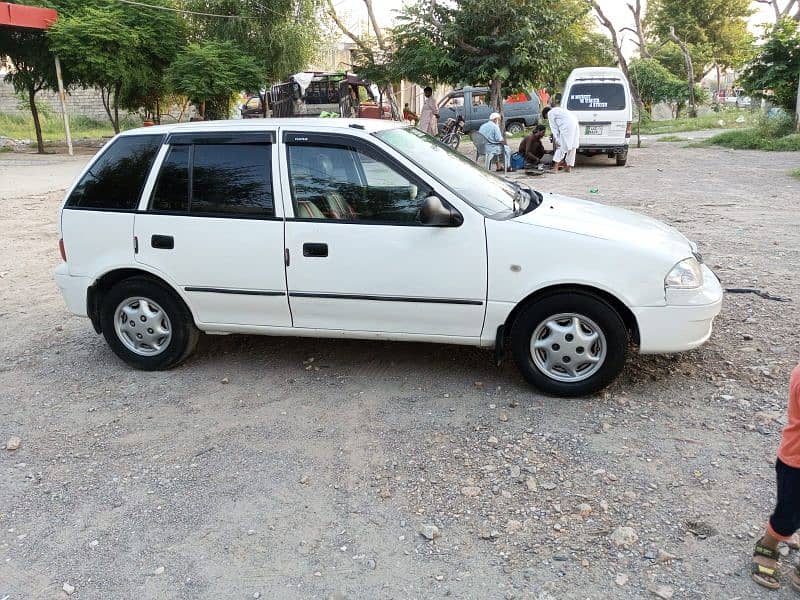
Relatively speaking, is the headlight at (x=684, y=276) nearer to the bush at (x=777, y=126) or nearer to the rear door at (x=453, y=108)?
the bush at (x=777, y=126)

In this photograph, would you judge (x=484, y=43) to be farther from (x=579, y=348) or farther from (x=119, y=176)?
(x=579, y=348)

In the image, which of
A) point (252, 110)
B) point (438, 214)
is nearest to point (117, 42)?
point (252, 110)

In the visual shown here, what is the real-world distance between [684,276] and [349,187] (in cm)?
212

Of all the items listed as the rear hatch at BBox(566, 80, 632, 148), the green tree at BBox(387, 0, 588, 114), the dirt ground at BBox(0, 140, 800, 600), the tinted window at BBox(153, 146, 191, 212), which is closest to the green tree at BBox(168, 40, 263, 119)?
the green tree at BBox(387, 0, 588, 114)

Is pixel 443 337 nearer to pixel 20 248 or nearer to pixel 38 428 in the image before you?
pixel 38 428

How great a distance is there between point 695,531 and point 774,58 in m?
21.9

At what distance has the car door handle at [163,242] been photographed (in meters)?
4.67

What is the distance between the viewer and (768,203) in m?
11.0

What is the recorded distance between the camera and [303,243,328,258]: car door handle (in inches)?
173

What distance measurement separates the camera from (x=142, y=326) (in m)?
4.91

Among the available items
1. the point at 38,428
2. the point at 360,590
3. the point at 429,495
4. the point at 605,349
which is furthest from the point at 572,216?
the point at 38,428

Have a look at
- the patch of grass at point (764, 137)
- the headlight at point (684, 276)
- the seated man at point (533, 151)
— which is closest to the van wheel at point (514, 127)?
the patch of grass at point (764, 137)

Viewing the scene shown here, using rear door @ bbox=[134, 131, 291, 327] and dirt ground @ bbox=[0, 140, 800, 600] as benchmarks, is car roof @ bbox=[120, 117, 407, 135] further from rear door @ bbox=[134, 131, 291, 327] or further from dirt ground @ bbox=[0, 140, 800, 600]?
dirt ground @ bbox=[0, 140, 800, 600]

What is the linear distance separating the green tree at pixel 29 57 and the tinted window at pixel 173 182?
22.4m
